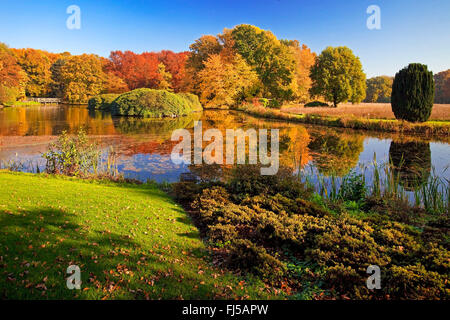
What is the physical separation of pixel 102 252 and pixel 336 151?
12.5 meters

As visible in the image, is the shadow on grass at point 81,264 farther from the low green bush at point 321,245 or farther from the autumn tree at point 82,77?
the autumn tree at point 82,77

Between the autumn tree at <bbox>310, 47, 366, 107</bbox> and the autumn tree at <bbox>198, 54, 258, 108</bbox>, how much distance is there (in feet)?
33.6

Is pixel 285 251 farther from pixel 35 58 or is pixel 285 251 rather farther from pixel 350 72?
pixel 35 58

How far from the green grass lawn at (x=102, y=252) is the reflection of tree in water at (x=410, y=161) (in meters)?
6.64

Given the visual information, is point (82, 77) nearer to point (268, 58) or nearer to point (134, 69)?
point (134, 69)

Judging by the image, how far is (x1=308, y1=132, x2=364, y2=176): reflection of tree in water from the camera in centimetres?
1058

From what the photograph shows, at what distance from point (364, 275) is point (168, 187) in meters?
5.80

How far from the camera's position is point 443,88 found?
51.6 metres

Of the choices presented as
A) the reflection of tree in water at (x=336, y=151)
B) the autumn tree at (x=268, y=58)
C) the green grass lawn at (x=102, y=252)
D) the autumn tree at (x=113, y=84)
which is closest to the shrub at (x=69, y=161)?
the green grass lawn at (x=102, y=252)

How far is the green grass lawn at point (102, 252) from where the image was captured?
292cm

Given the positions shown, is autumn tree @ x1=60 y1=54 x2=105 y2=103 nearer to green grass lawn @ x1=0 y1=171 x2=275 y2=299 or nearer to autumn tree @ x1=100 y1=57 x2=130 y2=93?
autumn tree @ x1=100 y1=57 x2=130 y2=93

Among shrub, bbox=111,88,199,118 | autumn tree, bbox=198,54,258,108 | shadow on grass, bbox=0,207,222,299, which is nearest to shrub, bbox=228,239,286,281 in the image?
shadow on grass, bbox=0,207,222,299

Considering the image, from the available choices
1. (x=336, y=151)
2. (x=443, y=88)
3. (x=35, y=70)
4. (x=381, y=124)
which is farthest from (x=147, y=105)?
(x=443, y=88)

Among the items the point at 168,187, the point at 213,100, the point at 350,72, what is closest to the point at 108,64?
the point at 213,100
